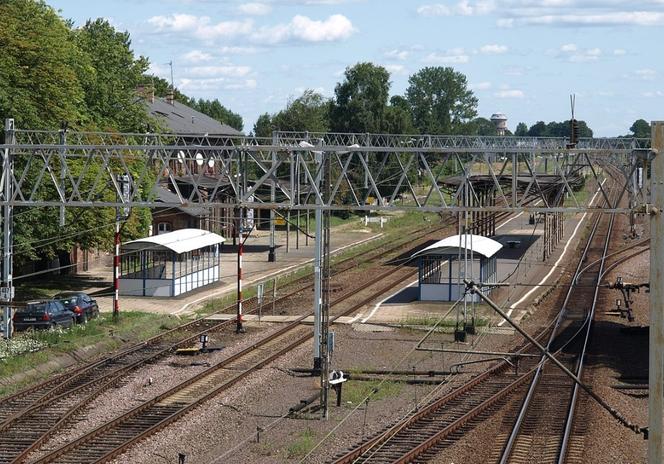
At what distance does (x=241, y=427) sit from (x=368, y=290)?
783 inches

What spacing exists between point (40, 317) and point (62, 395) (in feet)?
23.6

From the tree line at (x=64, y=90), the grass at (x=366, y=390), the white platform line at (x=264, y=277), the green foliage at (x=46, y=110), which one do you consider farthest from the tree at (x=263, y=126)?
the grass at (x=366, y=390)

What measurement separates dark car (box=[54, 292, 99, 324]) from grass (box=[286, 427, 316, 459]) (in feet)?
41.8

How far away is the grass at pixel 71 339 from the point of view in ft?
77.4

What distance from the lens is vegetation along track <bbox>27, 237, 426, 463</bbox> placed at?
1762 centimetres

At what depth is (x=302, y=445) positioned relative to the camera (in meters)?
17.9

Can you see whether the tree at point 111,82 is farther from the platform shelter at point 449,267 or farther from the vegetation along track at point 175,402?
the vegetation along track at point 175,402

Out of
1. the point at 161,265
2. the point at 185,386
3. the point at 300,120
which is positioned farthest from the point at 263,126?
the point at 185,386

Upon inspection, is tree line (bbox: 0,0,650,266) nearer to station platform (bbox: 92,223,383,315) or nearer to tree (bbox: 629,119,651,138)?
station platform (bbox: 92,223,383,315)

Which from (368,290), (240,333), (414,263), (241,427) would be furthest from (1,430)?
(414,263)

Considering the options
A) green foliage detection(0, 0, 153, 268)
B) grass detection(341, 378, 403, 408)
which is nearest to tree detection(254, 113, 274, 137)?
green foliage detection(0, 0, 153, 268)

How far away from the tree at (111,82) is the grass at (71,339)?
11.4 metres

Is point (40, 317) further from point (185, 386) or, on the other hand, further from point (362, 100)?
point (362, 100)

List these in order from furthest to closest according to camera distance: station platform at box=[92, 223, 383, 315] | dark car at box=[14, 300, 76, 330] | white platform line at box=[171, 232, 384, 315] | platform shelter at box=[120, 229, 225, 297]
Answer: platform shelter at box=[120, 229, 225, 297], white platform line at box=[171, 232, 384, 315], station platform at box=[92, 223, 383, 315], dark car at box=[14, 300, 76, 330]
